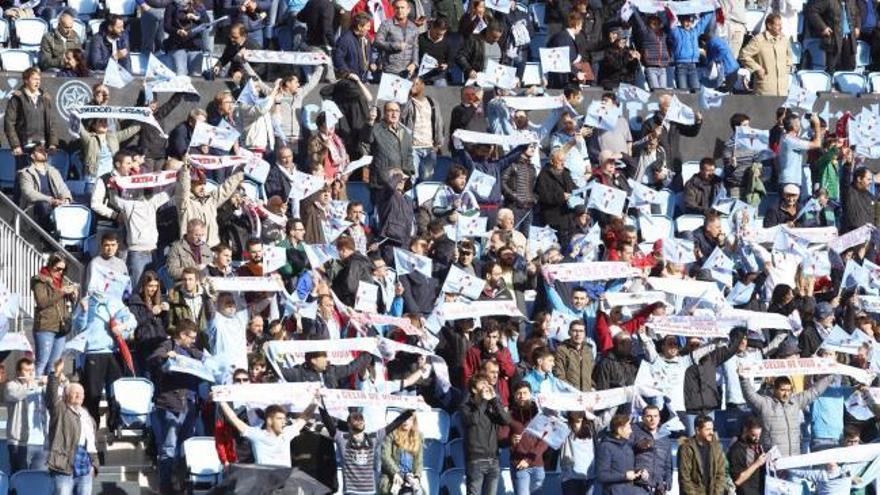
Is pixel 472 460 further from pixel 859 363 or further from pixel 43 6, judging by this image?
pixel 43 6

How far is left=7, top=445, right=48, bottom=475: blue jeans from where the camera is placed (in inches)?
1011

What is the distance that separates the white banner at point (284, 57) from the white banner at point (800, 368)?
6419 millimetres

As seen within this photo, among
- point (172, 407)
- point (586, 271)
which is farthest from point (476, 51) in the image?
point (172, 407)

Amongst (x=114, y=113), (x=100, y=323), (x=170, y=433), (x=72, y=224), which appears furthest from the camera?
(x=114, y=113)

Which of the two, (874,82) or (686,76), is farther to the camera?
(874,82)

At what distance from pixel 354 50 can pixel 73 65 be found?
9.85 ft

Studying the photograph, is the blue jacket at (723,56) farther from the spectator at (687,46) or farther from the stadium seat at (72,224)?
the stadium seat at (72,224)

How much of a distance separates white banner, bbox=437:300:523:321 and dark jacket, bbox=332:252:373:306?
87cm

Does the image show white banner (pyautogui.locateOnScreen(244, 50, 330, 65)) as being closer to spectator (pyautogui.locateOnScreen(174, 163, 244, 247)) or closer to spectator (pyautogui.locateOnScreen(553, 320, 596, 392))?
spectator (pyautogui.locateOnScreen(174, 163, 244, 247))

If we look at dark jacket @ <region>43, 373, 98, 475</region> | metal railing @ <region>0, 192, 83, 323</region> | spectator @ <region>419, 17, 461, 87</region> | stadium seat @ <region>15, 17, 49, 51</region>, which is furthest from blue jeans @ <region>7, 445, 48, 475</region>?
spectator @ <region>419, 17, 461, 87</region>

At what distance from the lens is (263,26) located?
32719mm

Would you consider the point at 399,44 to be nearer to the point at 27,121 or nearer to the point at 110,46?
the point at 110,46

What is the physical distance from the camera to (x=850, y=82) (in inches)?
1384

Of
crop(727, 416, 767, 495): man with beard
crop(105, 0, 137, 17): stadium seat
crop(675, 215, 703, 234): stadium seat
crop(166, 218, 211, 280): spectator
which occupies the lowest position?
crop(727, 416, 767, 495): man with beard
